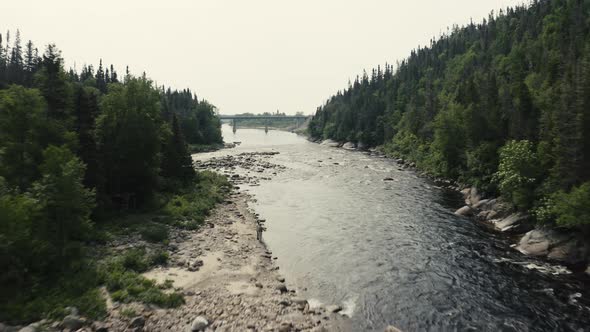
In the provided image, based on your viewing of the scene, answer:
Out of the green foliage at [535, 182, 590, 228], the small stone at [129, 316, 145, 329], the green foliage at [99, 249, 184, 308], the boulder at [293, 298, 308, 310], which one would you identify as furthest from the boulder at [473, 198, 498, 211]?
the small stone at [129, 316, 145, 329]

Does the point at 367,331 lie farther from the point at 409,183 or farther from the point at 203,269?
the point at 409,183

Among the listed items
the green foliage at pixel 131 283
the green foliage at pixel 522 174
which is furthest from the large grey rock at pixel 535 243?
the green foliage at pixel 131 283

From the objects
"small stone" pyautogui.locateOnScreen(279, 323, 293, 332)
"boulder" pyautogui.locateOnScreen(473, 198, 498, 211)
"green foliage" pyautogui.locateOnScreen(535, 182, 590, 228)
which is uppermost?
"green foliage" pyautogui.locateOnScreen(535, 182, 590, 228)

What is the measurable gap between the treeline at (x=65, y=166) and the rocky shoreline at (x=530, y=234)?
33.1 m

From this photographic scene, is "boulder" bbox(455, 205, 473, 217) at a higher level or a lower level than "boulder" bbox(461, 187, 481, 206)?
lower

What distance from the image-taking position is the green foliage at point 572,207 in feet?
73.3

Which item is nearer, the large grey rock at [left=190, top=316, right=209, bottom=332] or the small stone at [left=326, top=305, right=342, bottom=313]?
the large grey rock at [left=190, top=316, right=209, bottom=332]

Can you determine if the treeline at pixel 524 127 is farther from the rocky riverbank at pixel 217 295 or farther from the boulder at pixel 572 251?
the rocky riverbank at pixel 217 295

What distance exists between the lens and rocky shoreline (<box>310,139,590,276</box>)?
77.9 ft

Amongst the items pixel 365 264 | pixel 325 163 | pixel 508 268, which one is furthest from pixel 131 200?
pixel 325 163

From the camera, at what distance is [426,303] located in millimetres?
18766

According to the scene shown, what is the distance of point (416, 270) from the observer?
2297cm

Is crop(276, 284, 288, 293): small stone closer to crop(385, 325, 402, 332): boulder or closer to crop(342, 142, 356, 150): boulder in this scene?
crop(385, 325, 402, 332): boulder

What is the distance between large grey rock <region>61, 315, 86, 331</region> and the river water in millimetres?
11957
